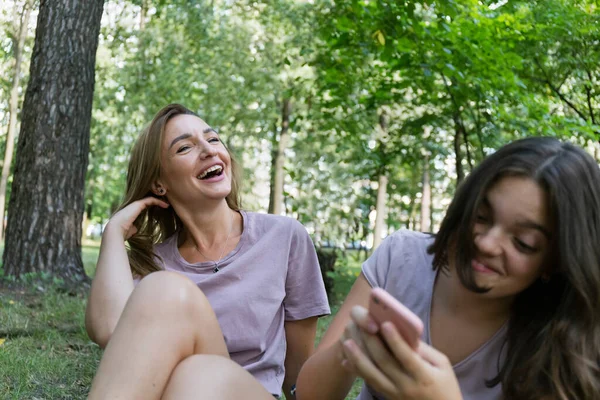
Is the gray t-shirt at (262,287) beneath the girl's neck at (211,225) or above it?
beneath

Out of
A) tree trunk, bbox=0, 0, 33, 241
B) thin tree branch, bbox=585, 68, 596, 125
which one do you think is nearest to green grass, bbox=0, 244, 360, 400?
thin tree branch, bbox=585, 68, 596, 125

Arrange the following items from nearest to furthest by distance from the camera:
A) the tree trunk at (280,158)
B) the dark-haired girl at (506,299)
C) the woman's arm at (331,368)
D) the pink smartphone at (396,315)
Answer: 1. the pink smartphone at (396,315)
2. the dark-haired girl at (506,299)
3. the woman's arm at (331,368)
4. the tree trunk at (280,158)

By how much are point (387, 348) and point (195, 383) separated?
652mm

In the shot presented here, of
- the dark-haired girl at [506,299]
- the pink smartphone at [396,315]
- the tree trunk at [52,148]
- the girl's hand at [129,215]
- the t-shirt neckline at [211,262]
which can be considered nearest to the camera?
the pink smartphone at [396,315]

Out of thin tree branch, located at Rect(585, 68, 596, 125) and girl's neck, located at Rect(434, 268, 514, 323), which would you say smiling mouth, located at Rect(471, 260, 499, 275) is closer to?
girl's neck, located at Rect(434, 268, 514, 323)

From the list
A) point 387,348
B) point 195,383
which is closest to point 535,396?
point 387,348

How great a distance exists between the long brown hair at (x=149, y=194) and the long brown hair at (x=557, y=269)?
4.56 ft

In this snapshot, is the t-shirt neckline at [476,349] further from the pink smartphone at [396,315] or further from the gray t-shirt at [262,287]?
the gray t-shirt at [262,287]

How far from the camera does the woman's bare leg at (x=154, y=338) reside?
1.75 meters

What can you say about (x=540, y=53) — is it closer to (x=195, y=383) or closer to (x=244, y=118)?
(x=195, y=383)

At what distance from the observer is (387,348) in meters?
1.32

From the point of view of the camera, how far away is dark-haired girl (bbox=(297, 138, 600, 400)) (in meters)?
1.46

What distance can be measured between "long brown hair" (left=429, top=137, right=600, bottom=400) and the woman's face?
4.00ft

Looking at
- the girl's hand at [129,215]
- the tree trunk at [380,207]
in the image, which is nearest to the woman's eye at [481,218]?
the girl's hand at [129,215]
